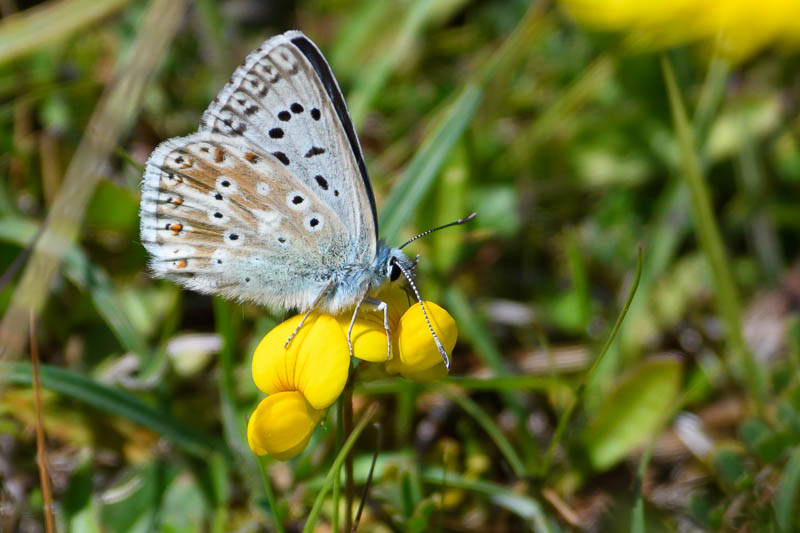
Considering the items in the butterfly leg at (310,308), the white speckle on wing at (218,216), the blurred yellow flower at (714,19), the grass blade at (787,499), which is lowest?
the grass blade at (787,499)

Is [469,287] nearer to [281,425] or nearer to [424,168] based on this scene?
[424,168]

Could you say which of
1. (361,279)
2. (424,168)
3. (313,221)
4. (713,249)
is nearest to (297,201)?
(313,221)

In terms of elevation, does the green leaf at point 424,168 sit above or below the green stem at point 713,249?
above

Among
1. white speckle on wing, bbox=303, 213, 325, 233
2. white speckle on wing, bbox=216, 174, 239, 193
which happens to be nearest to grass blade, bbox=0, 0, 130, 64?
white speckle on wing, bbox=216, 174, 239, 193

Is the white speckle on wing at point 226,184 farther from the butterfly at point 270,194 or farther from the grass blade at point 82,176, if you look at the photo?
the grass blade at point 82,176

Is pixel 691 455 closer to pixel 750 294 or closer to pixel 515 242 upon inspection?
pixel 750 294

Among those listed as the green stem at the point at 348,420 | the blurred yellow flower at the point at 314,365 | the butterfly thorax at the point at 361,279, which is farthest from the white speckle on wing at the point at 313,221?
the green stem at the point at 348,420
